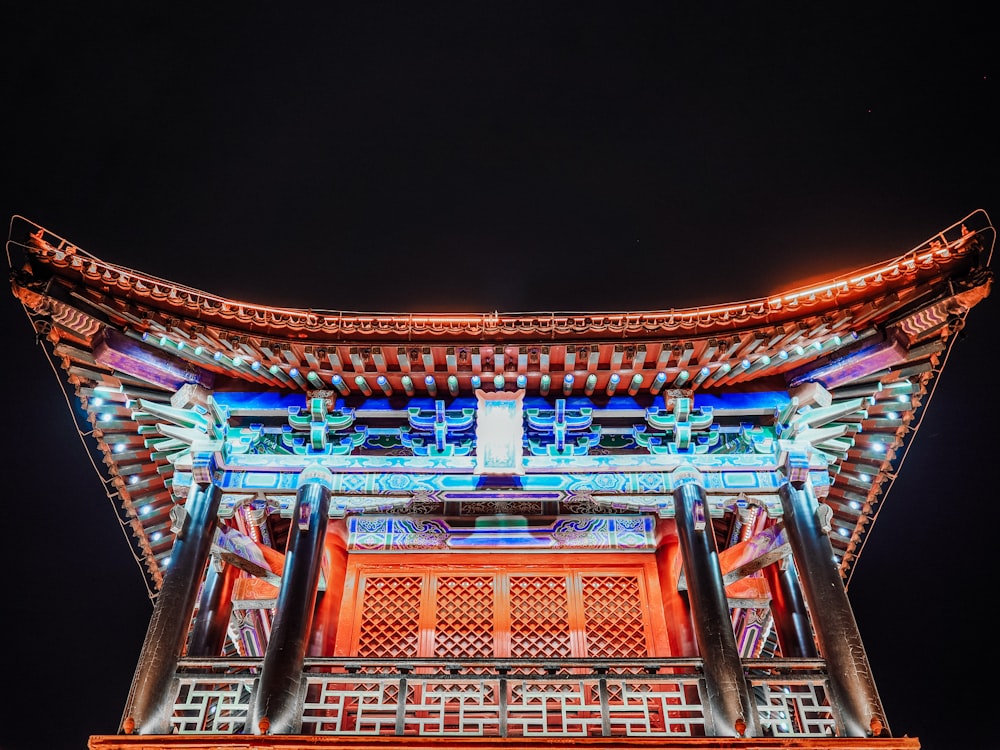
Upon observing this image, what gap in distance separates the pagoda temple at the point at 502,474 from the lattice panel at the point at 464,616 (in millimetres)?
46

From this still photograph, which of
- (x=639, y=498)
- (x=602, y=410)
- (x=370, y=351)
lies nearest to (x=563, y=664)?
(x=639, y=498)

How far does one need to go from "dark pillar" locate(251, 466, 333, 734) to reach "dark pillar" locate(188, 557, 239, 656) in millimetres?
2640

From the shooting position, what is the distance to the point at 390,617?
1334 cm

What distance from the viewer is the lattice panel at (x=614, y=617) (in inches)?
506

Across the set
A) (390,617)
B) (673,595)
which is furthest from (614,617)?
(390,617)

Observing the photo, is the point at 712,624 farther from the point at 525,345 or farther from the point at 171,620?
the point at 171,620

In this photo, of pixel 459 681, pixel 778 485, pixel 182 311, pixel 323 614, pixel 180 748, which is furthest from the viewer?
pixel 323 614

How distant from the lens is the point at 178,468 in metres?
12.0

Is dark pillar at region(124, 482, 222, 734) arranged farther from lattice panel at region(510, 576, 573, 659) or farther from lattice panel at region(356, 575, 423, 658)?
lattice panel at region(510, 576, 573, 659)

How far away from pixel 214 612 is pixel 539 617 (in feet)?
16.8

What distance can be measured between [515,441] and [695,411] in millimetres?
2718

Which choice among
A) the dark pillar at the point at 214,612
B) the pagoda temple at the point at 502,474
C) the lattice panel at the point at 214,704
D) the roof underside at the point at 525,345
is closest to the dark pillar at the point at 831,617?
the pagoda temple at the point at 502,474

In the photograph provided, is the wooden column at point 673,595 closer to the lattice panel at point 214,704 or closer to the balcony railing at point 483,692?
the balcony railing at point 483,692

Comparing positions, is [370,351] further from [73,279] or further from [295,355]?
[73,279]
